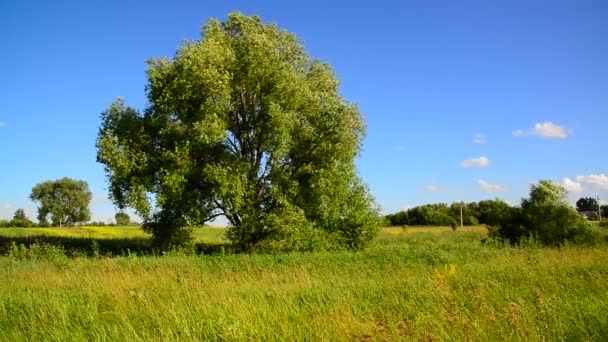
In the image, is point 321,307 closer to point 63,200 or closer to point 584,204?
→ point 63,200

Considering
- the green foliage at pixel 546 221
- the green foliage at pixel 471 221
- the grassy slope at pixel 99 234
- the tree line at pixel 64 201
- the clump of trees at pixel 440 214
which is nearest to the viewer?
the green foliage at pixel 546 221

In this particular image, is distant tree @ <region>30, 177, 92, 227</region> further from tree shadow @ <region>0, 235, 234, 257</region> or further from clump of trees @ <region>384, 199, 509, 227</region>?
tree shadow @ <region>0, 235, 234, 257</region>

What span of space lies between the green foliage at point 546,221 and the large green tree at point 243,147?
8.23m

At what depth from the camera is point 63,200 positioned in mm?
105000

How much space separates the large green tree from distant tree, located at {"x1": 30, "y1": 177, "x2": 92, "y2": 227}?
8953 centimetres

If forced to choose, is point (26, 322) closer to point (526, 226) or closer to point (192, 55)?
point (192, 55)

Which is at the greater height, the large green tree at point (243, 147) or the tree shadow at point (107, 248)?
the large green tree at point (243, 147)

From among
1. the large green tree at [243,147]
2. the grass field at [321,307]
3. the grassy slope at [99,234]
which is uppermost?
the large green tree at [243,147]

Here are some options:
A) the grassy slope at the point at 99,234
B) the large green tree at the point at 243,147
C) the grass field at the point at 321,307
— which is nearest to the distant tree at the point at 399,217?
the grassy slope at the point at 99,234

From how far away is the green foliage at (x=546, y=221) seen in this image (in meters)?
25.2

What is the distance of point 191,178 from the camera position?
2277 centimetres

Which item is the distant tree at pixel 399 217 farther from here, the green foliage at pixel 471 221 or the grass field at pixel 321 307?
the grass field at pixel 321 307

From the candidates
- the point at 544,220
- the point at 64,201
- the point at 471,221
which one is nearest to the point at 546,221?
the point at 544,220

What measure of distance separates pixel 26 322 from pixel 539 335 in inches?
292
